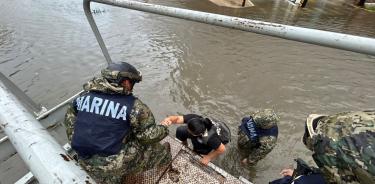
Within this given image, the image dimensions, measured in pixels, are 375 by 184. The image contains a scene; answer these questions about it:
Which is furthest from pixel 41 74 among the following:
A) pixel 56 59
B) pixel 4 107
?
pixel 4 107

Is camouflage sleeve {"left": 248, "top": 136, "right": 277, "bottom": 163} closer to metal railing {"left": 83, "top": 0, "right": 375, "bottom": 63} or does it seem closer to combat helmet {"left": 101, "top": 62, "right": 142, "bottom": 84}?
combat helmet {"left": 101, "top": 62, "right": 142, "bottom": 84}

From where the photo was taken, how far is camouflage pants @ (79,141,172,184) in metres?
2.38

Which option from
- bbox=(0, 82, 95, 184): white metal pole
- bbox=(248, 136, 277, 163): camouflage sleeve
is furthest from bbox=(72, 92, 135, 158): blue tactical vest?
bbox=(248, 136, 277, 163): camouflage sleeve

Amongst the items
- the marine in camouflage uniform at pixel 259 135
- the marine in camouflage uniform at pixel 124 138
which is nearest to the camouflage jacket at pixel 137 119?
the marine in camouflage uniform at pixel 124 138

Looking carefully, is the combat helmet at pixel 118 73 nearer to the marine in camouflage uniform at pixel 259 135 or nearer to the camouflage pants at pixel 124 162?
the camouflage pants at pixel 124 162

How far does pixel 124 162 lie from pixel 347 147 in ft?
6.07

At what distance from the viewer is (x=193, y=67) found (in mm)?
7258

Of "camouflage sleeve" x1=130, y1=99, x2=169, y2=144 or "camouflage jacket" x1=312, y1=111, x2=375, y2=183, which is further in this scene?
"camouflage sleeve" x1=130, y1=99, x2=169, y2=144

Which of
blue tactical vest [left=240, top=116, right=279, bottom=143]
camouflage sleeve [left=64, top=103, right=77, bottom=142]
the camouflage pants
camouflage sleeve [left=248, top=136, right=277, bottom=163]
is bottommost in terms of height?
camouflage sleeve [left=248, top=136, right=277, bottom=163]

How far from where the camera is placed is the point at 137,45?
8133 millimetres

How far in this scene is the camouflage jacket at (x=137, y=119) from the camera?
225 cm

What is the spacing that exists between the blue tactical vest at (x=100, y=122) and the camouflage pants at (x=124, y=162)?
0.11m

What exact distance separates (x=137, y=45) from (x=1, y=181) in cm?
520

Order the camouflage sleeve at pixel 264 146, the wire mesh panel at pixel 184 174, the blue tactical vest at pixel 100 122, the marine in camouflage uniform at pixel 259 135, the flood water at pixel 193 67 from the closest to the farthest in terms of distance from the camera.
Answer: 1. the blue tactical vest at pixel 100 122
2. the wire mesh panel at pixel 184 174
3. the marine in camouflage uniform at pixel 259 135
4. the camouflage sleeve at pixel 264 146
5. the flood water at pixel 193 67
